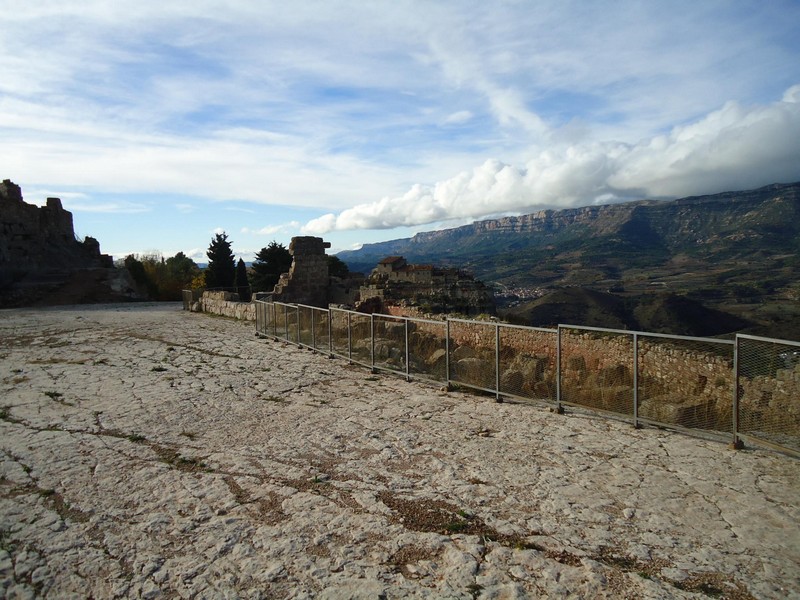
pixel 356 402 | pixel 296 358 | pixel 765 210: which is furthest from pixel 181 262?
pixel 765 210

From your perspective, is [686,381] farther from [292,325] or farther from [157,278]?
[157,278]

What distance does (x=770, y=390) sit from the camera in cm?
597

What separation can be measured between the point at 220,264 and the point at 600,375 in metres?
53.7

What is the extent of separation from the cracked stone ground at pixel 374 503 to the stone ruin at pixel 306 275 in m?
14.3

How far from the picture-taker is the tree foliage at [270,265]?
48.7m

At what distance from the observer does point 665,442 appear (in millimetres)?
6457

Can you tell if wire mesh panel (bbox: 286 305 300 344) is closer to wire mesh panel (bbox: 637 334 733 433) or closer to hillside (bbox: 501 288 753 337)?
wire mesh panel (bbox: 637 334 733 433)

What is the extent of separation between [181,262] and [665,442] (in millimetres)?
74852

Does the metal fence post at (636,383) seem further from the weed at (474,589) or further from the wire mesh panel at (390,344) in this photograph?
the wire mesh panel at (390,344)

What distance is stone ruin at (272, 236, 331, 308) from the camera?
23.0 metres

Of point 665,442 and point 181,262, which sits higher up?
point 181,262

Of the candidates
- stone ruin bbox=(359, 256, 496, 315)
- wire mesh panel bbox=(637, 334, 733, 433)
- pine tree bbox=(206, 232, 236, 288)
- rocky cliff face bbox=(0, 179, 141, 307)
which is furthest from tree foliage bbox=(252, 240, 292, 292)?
wire mesh panel bbox=(637, 334, 733, 433)

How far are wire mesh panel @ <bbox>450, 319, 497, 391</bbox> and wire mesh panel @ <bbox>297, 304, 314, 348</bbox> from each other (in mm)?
4886

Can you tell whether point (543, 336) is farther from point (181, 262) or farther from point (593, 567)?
point (181, 262)
